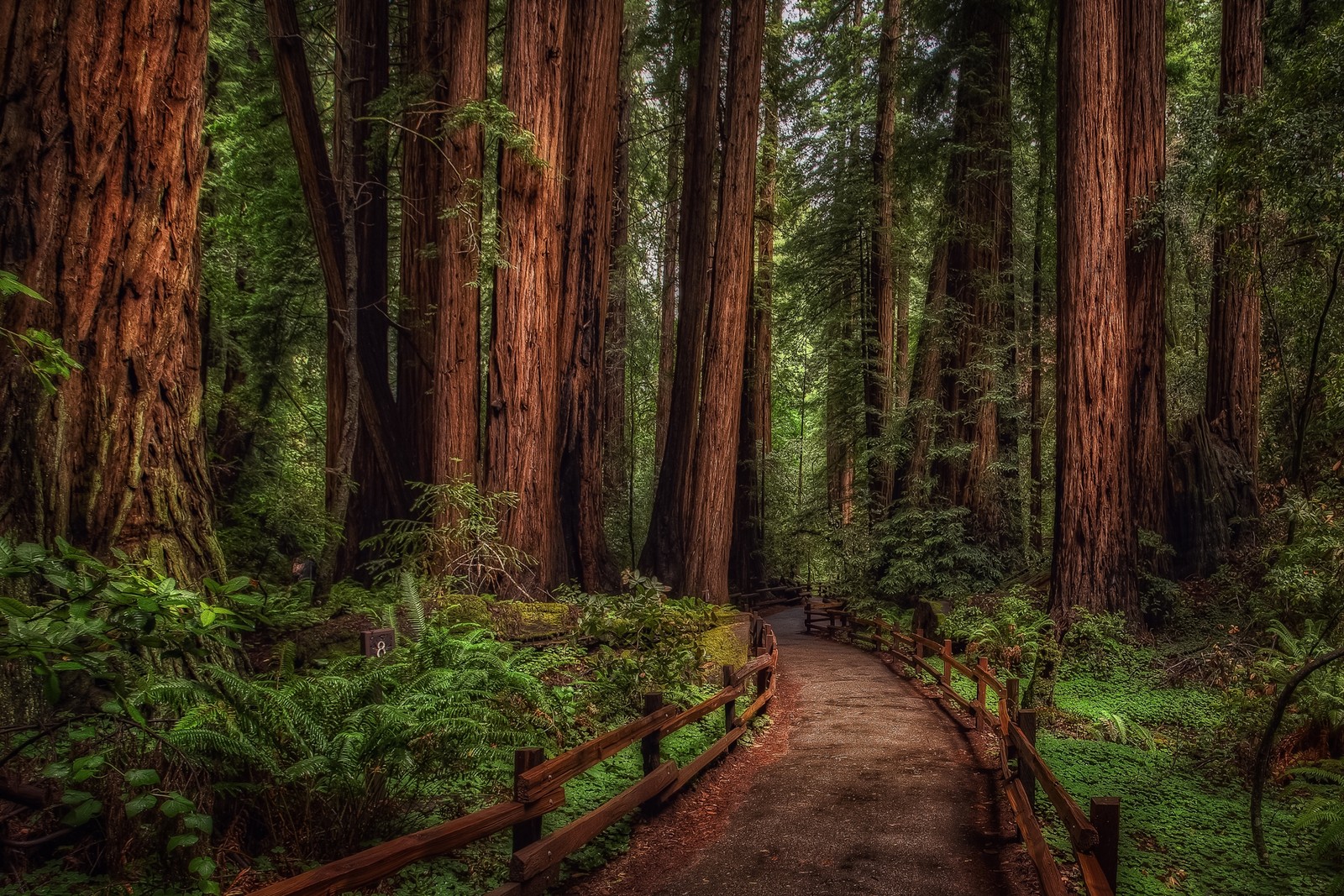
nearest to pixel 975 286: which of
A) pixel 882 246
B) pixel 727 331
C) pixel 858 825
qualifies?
pixel 882 246

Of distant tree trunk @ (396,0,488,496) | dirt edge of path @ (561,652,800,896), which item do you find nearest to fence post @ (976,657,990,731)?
dirt edge of path @ (561,652,800,896)

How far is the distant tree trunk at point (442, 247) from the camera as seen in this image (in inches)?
375

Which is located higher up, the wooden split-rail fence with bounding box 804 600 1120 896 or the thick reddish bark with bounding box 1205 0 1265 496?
the thick reddish bark with bounding box 1205 0 1265 496

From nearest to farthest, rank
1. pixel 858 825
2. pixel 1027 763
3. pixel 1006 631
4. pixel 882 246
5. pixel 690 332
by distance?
pixel 1027 763 < pixel 858 825 < pixel 1006 631 < pixel 690 332 < pixel 882 246

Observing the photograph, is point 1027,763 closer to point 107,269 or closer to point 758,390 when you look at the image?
point 107,269

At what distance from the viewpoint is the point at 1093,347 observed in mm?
11258

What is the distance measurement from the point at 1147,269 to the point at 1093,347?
6.87 ft

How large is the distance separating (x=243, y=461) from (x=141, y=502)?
8.30 m

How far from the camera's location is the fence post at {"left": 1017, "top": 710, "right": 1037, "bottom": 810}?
528 centimetres

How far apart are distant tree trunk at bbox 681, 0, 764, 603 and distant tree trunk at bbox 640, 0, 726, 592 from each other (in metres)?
0.17

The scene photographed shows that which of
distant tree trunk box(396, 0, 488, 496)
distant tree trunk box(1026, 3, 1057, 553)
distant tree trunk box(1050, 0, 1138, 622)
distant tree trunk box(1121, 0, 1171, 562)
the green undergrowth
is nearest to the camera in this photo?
the green undergrowth

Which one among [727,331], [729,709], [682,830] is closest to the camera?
[682,830]

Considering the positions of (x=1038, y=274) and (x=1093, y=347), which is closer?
(x=1093, y=347)

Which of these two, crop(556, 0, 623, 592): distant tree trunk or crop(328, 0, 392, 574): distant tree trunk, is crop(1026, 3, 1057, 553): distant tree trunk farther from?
crop(328, 0, 392, 574): distant tree trunk
